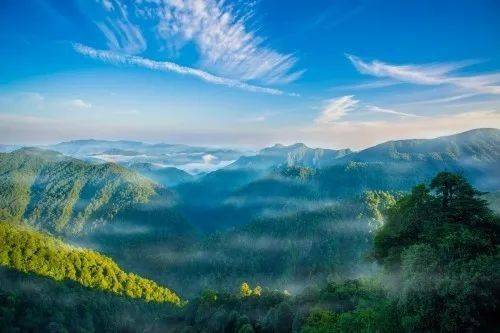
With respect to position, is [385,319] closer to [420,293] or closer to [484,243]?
[420,293]

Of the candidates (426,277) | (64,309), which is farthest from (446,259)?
(64,309)

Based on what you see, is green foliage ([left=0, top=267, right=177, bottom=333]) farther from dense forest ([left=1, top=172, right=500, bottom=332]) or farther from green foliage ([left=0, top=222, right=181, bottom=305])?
dense forest ([left=1, top=172, right=500, bottom=332])

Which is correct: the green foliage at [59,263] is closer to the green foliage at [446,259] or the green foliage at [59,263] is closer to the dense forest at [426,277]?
the dense forest at [426,277]

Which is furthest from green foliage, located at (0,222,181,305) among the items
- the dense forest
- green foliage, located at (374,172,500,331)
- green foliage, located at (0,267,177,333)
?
green foliage, located at (374,172,500,331)

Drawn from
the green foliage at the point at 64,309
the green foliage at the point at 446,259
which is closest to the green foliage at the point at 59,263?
the green foliage at the point at 64,309

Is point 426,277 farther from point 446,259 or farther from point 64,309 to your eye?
point 64,309

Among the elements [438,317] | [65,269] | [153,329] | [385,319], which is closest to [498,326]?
[438,317]

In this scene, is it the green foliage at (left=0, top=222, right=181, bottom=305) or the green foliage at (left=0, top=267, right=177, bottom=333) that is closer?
the green foliage at (left=0, top=267, right=177, bottom=333)
